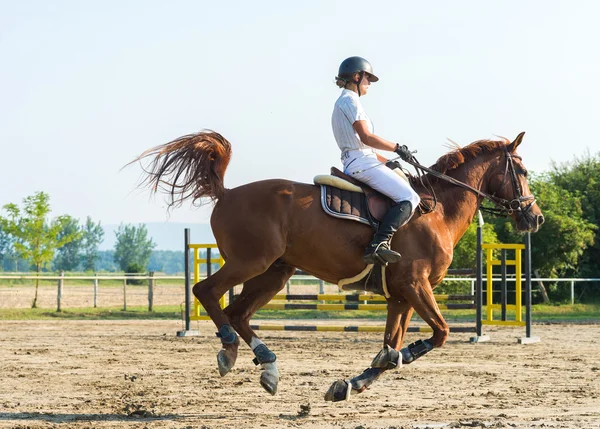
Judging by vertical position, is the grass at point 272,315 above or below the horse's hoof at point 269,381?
below

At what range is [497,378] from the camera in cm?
1053

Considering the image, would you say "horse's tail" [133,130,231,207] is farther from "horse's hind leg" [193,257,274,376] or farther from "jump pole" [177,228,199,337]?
"jump pole" [177,228,199,337]

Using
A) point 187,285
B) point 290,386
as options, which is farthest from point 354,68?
point 187,285

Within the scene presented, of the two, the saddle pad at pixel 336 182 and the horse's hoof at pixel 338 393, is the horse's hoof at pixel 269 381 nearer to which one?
the horse's hoof at pixel 338 393

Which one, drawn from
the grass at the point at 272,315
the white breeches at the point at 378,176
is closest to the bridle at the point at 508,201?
the white breeches at the point at 378,176

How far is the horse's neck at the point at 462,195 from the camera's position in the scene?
28.3ft

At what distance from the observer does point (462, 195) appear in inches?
346

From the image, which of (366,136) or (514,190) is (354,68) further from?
(514,190)

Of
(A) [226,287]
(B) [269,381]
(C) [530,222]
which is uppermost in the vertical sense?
(C) [530,222]

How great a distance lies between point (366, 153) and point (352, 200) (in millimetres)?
539

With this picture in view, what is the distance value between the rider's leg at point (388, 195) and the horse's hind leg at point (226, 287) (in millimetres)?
1002

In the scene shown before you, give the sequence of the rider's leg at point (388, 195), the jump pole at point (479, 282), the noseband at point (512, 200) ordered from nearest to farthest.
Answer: the rider's leg at point (388, 195) < the noseband at point (512, 200) < the jump pole at point (479, 282)

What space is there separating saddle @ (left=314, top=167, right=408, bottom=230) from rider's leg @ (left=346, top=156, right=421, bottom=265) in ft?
0.24

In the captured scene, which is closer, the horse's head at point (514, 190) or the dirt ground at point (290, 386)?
the dirt ground at point (290, 386)
